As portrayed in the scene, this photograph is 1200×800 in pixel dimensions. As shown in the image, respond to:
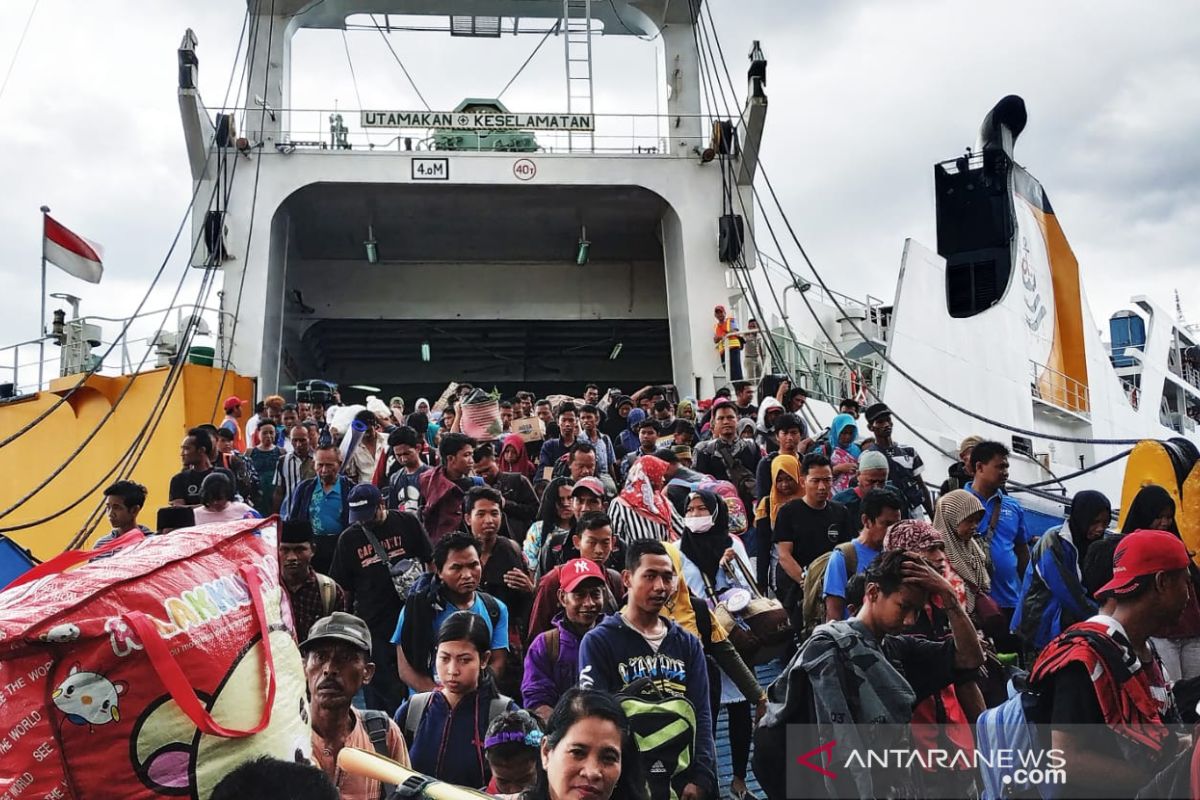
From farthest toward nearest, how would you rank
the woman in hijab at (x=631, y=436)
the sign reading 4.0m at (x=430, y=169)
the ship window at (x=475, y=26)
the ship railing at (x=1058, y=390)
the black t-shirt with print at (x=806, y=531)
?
the ship window at (x=475, y=26), the ship railing at (x=1058, y=390), the sign reading 4.0m at (x=430, y=169), the woman in hijab at (x=631, y=436), the black t-shirt with print at (x=806, y=531)

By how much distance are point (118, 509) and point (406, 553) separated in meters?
1.43

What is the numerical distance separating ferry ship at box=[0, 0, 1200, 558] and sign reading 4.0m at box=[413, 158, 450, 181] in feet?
0.09

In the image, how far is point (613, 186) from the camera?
1470 centimetres

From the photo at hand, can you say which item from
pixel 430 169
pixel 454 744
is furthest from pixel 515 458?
pixel 430 169

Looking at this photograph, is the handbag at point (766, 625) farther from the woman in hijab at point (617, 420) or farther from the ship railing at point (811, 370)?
the ship railing at point (811, 370)

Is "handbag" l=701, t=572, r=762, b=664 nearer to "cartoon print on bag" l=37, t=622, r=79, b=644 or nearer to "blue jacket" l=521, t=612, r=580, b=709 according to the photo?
"blue jacket" l=521, t=612, r=580, b=709

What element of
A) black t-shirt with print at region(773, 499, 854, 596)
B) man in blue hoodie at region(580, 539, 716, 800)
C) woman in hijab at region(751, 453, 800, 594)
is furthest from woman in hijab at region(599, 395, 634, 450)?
man in blue hoodie at region(580, 539, 716, 800)

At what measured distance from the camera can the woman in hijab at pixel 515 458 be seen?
8.56 m

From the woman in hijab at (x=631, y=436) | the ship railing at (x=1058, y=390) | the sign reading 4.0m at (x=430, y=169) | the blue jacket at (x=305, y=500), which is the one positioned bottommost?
the blue jacket at (x=305, y=500)

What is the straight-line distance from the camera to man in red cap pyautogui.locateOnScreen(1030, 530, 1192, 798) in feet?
8.29

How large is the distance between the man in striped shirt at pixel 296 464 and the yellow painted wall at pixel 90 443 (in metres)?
3.81

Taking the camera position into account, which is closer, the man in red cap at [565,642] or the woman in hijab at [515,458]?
the man in red cap at [565,642]

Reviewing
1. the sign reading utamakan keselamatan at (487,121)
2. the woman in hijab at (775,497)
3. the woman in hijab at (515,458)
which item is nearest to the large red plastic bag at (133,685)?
the woman in hijab at (775,497)

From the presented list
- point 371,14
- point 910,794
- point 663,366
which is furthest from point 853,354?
point 910,794
